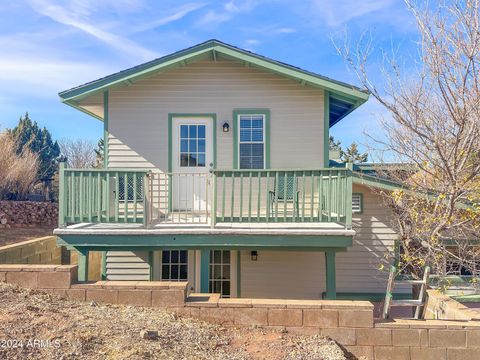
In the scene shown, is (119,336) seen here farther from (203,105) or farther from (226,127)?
(203,105)

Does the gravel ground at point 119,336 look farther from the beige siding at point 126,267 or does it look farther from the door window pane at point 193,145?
the door window pane at point 193,145

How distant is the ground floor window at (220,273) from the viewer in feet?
25.4

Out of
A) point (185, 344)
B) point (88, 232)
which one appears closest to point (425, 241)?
point (185, 344)

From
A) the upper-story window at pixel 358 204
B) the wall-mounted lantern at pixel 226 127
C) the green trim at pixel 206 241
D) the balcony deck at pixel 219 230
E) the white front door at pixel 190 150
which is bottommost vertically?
the green trim at pixel 206 241

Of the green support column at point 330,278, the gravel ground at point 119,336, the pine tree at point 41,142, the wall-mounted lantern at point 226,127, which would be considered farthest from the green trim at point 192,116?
the pine tree at point 41,142

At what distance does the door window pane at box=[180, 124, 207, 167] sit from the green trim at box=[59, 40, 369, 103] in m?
1.31

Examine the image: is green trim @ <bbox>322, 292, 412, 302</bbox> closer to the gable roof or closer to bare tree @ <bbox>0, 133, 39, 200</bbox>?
the gable roof

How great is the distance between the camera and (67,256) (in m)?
9.32

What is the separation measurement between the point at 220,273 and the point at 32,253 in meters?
3.82

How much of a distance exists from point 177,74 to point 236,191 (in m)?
2.74

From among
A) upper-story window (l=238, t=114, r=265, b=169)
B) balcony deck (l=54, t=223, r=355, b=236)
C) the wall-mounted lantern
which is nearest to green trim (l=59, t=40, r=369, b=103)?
upper-story window (l=238, t=114, r=265, b=169)

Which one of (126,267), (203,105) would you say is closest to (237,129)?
(203,105)

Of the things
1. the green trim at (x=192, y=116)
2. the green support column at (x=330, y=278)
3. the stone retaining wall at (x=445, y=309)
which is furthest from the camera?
the green trim at (x=192, y=116)

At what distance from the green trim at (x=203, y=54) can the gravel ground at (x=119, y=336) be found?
3979 mm
